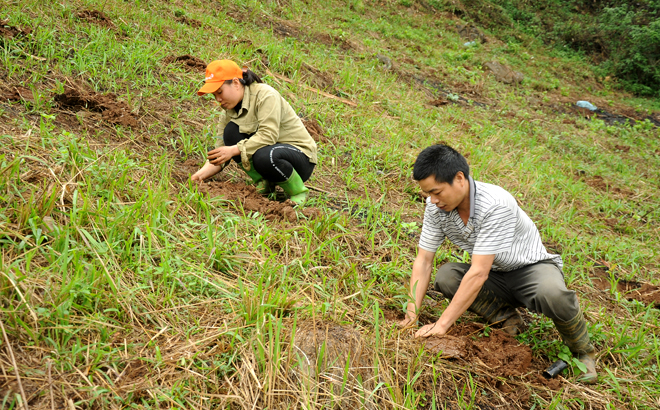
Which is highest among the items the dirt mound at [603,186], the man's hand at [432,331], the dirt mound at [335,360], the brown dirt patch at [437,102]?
the dirt mound at [335,360]

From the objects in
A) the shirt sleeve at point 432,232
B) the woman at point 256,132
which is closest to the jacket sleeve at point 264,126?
the woman at point 256,132

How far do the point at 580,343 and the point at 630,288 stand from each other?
66.3 inches

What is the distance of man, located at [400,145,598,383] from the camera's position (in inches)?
97.0

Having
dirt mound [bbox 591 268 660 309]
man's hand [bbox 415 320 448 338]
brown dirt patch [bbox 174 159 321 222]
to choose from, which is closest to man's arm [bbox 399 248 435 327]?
man's hand [bbox 415 320 448 338]

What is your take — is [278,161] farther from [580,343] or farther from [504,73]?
[504,73]

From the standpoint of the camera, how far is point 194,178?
11.1 feet

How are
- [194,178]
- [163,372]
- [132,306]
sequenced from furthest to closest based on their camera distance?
[194,178] < [132,306] < [163,372]

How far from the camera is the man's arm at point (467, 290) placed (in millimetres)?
2455

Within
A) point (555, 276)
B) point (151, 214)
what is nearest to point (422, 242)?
point (555, 276)

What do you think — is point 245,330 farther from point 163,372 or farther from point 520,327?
point 520,327

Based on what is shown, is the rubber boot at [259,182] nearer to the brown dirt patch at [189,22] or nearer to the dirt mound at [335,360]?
the dirt mound at [335,360]

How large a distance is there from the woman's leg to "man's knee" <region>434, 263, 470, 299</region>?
1.27 meters

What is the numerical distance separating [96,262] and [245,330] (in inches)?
29.8

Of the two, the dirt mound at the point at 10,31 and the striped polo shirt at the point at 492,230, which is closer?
the striped polo shirt at the point at 492,230
